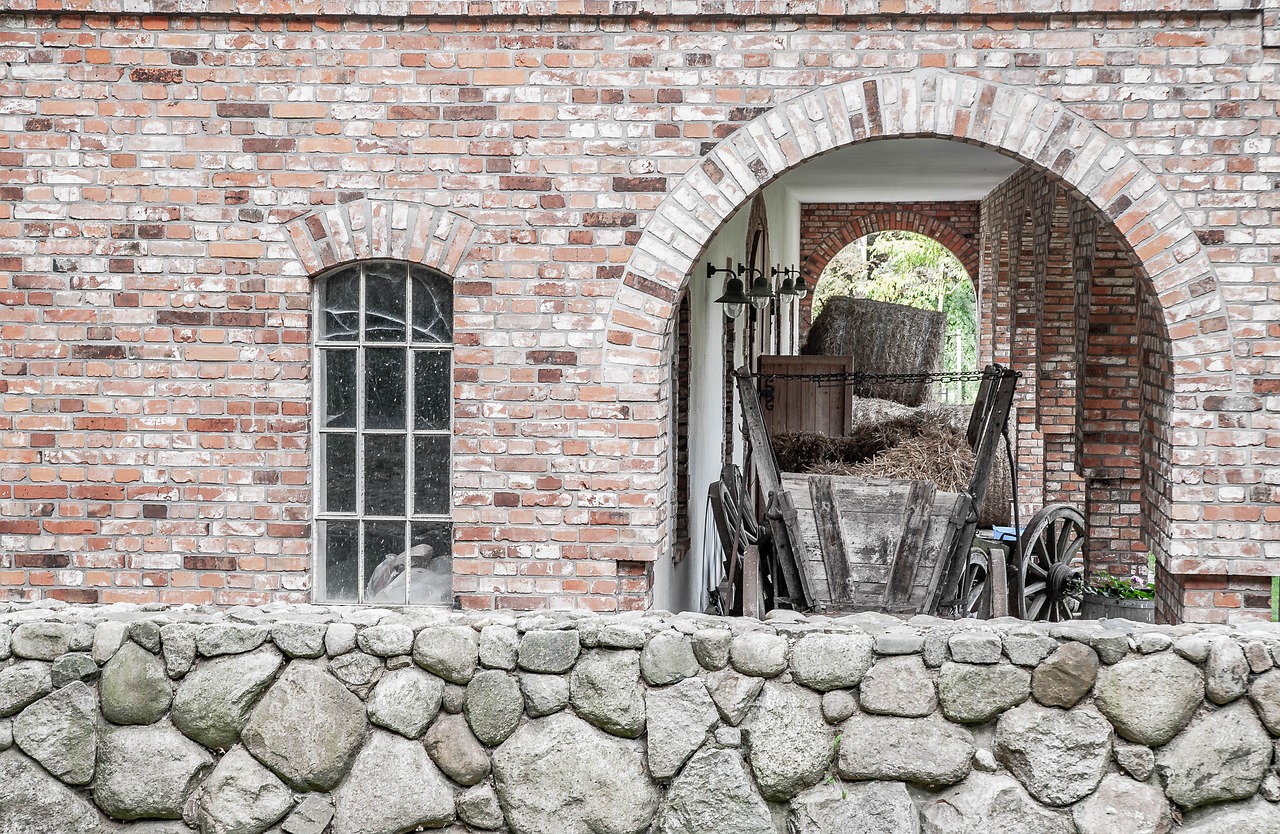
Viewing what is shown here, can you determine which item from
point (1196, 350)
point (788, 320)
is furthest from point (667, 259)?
point (788, 320)

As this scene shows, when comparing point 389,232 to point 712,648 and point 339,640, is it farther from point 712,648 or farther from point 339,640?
point 712,648

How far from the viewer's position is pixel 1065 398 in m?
10.2

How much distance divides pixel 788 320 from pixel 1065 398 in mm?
6994

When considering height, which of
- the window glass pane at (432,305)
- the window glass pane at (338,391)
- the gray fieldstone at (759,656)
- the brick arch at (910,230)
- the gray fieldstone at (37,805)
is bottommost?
the gray fieldstone at (37,805)

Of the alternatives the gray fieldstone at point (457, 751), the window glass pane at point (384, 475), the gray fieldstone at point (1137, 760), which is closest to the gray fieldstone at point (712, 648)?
the gray fieldstone at point (457, 751)

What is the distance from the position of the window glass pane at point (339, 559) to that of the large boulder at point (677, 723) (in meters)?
2.77

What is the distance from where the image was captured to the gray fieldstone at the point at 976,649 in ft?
10.0

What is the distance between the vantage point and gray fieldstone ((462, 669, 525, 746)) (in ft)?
10.2

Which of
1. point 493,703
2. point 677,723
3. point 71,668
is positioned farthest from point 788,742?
point 71,668

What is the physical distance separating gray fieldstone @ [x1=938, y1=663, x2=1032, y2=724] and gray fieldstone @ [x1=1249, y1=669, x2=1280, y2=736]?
55cm

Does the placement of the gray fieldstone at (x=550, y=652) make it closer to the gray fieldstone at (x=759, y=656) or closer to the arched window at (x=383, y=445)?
the gray fieldstone at (x=759, y=656)

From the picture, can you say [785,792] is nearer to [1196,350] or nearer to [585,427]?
[585,427]

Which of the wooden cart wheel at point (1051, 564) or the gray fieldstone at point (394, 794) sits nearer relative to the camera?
the gray fieldstone at point (394, 794)

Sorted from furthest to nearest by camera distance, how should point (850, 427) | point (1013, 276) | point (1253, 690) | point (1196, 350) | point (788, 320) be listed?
point (788, 320)
point (1013, 276)
point (850, 427)
point (1196, 350)
point (1253, 690)
